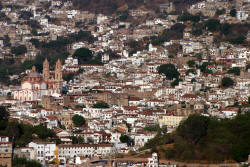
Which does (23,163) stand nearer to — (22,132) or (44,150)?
(44,150)

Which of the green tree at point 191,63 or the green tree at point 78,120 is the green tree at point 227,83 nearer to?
the green tree at point 191,63

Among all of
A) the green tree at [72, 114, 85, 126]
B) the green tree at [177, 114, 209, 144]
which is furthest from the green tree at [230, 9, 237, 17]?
the green tree at [177, 114, 209, 144]

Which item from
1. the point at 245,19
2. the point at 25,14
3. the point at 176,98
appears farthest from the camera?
the point at 25,14

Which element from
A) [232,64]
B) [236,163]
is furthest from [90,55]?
[236,163]

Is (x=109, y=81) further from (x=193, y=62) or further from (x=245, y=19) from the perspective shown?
(x=245, y=19)

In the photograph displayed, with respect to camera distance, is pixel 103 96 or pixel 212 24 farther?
pixel 212 24

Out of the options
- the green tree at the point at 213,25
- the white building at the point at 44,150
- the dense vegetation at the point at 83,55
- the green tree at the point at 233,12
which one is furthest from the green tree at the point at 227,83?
the green tree at the point at 233,12

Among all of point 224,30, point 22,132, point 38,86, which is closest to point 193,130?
point 22,132
